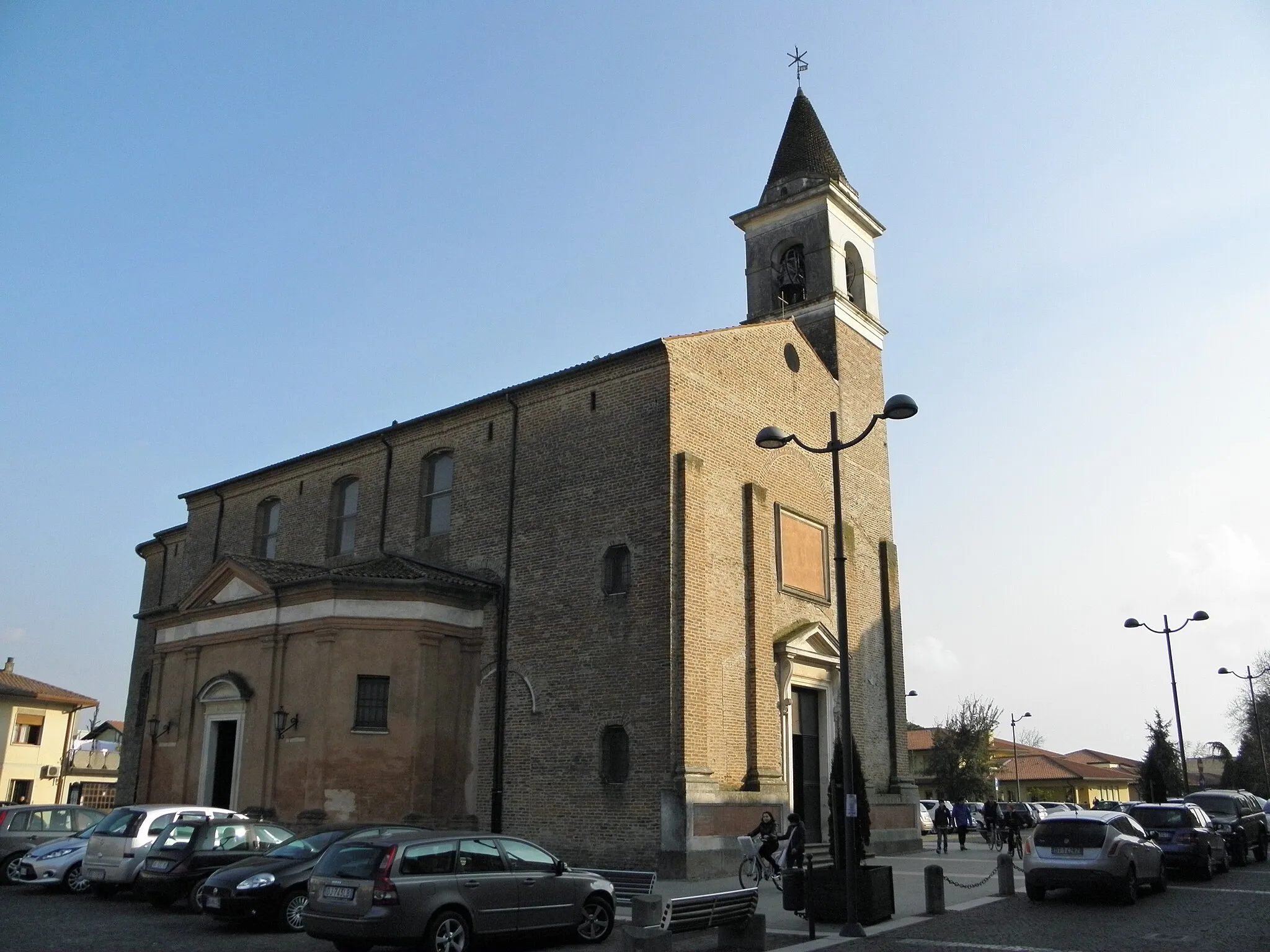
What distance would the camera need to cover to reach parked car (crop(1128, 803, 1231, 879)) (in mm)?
18141

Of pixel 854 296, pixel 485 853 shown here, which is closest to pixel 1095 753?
pixel 854 296

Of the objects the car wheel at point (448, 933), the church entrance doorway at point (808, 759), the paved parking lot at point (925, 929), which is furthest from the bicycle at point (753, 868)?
the car wheel at point (448, 933)

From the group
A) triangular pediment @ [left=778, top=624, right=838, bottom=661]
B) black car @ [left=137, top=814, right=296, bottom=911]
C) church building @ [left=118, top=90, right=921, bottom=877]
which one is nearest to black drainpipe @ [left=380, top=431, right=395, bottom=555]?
church building @ [left=118, top=90, right=921, bottom=877]

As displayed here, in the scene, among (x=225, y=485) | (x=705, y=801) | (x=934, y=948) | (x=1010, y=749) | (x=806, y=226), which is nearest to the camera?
(x=934, y=948)

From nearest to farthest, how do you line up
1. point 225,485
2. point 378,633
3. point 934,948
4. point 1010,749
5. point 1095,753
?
point 934,948, point 378,633, point 225,485, point 1010,749, point 1095,753

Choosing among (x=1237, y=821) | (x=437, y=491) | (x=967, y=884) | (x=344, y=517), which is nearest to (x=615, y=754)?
(x=967, y=884)

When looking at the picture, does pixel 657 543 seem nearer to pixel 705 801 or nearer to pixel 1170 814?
pixel 705 801

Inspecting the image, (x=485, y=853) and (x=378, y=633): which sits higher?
(x=378, y=633)

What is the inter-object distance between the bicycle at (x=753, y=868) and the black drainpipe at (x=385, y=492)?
40.6 feet

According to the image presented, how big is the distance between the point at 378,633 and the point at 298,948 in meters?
10.1

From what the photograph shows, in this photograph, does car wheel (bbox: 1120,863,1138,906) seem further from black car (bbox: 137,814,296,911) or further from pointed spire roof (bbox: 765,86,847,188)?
pointed spire roof (bbox: 765,86,847,188)

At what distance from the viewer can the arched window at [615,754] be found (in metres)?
19.4

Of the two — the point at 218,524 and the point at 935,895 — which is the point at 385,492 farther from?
the point at 935,895

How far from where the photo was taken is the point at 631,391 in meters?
21.3
